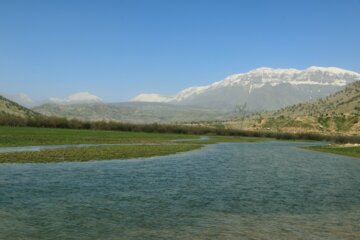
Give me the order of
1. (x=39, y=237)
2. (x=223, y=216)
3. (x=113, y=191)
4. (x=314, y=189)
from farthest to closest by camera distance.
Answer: (x=314, y=189) < (x=113, y=191) < (x=223, y=216) < (x=39, y=237)

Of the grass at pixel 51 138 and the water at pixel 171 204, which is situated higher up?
the grass at pixel 51 138

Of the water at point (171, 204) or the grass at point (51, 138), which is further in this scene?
the grass at point (51, 138)

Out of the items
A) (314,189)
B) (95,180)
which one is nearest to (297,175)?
(314,189)

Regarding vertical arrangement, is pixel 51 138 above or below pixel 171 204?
above

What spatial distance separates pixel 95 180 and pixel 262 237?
69.5 ft

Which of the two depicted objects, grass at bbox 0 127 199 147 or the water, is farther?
grass at bbox 0 127 199 147

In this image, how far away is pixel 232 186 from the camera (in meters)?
37.8

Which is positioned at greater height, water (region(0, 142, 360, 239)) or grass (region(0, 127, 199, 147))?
grass (region(0, 127, 199, 147))

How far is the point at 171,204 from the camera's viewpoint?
94.5 feet

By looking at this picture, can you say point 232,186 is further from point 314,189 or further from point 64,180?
point 64,180

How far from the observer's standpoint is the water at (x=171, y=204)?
71.5 ft

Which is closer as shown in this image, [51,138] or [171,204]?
[171,204]

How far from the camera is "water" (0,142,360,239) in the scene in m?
21.8

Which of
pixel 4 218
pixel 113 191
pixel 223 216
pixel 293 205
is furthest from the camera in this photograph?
pixel 113 191
